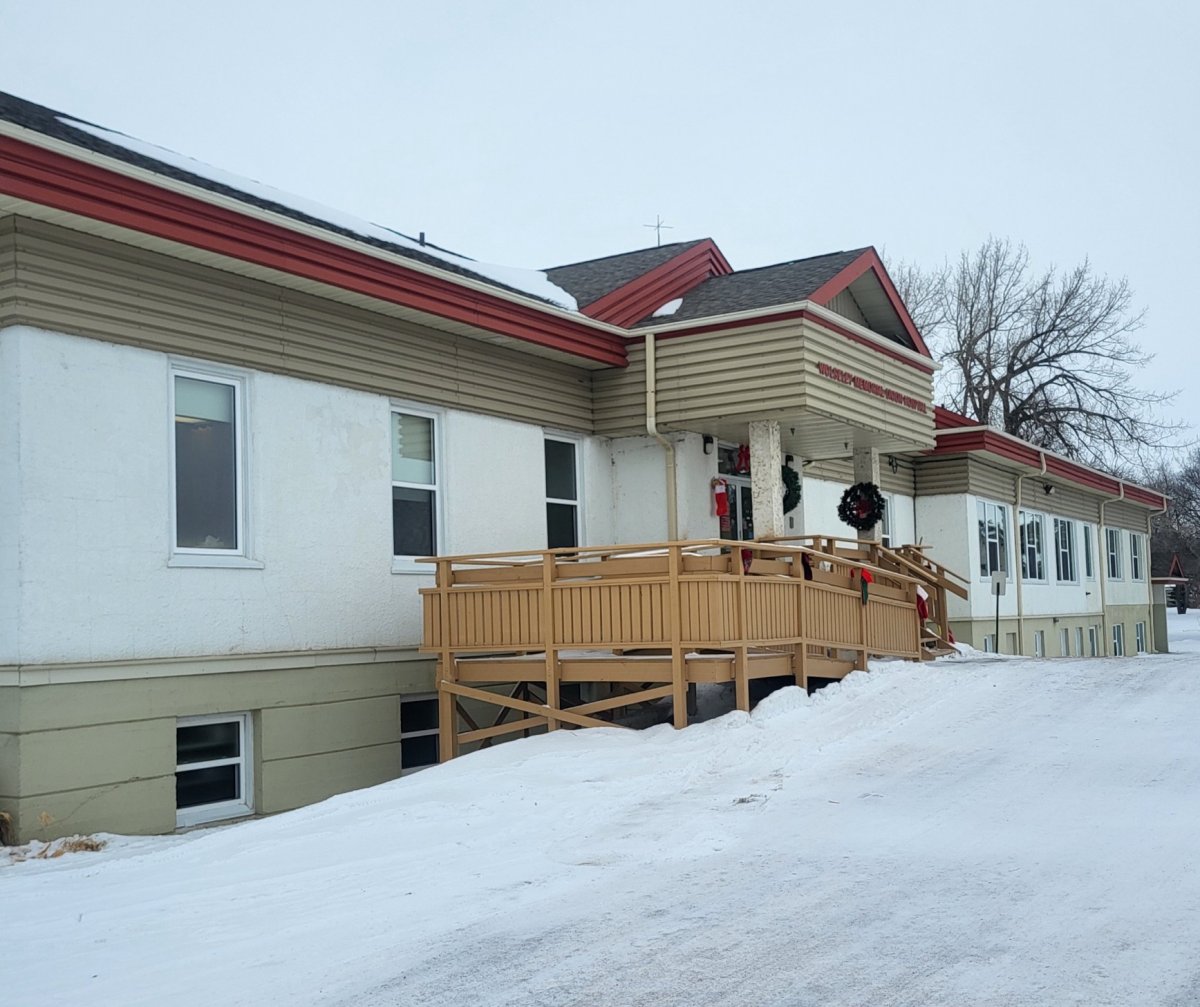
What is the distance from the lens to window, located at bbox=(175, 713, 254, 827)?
11141 millimetres

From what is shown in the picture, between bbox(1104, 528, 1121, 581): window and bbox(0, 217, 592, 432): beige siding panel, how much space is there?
2544 cm

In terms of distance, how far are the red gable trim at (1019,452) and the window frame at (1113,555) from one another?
1823mm

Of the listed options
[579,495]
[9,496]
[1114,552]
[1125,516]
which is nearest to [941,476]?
[579,495]

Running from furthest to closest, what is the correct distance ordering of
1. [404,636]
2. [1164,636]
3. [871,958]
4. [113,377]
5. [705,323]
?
[1164,636] < [705,323] < [404,636] < [113,377] < [871,958]

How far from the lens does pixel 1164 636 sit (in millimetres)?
40906

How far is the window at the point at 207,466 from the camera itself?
36.7 ft

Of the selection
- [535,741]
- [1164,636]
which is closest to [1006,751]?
[535,741]

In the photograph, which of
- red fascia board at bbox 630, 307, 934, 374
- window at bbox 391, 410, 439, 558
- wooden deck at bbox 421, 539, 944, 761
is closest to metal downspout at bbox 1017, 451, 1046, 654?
red fascia board at bbox 630, 307, 934, 374

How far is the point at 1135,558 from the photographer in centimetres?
4000

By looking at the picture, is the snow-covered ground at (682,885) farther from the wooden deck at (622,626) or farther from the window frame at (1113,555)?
the window frame at (1113,555)

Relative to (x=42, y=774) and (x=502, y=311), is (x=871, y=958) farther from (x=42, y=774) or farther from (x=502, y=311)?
(x=502, y=311)

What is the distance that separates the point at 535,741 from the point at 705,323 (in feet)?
20.0

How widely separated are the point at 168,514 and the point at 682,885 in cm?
596

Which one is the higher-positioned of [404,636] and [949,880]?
[404,636]
